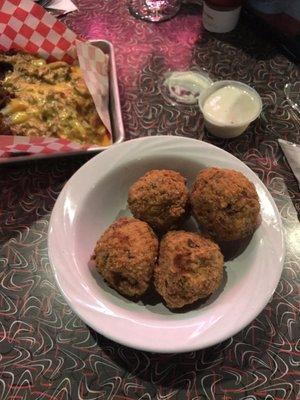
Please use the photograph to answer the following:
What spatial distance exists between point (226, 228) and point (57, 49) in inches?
38.7

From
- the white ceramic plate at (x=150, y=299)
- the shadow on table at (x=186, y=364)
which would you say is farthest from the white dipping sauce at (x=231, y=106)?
the shadow on table at (x=186, y=364)

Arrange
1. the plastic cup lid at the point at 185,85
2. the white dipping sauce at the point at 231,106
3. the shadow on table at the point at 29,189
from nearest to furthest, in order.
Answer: the shadow on table at the point at 29,189 → the white dipping sauce at the point at 231,106 → the plastic cup lid at the point at 185,85

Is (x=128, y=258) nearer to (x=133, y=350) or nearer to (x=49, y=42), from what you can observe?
(x=133, y=350)

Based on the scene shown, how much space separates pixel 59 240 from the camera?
3.38 ft

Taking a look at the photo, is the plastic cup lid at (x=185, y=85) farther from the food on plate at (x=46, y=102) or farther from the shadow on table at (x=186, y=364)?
the shadow on table at (x=186, y=364)

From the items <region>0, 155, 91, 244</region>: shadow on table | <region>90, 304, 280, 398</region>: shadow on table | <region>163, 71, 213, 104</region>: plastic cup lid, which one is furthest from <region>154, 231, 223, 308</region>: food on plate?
<region>163, 71, 213, 104</region>: plastic cup lid

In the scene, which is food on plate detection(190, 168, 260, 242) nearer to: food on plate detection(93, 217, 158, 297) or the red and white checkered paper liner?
food on plate detection(93, 217, 158, 297)

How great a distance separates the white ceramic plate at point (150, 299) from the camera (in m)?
0.90

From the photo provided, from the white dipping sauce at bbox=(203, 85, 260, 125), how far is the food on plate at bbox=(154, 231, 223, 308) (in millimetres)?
618

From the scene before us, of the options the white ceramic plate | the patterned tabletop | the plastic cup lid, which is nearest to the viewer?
the white ceramic plate

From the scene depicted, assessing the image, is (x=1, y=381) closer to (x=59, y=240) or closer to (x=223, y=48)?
(x=59, y=240)

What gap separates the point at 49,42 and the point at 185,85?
55 cm

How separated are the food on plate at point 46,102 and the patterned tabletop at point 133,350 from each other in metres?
0.11

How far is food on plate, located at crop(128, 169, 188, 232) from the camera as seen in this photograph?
106cm
